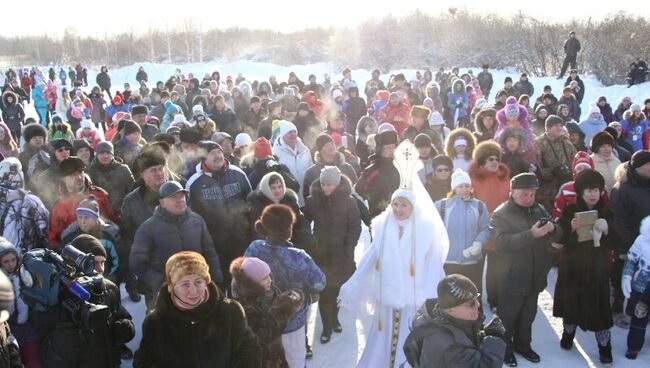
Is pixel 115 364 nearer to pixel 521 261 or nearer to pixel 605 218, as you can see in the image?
pixel 521 261

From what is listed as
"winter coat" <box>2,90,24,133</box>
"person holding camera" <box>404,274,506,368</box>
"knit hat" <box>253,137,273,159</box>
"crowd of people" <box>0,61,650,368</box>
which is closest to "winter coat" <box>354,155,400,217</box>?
"crowd of people" <box>0,61,650,368</box>

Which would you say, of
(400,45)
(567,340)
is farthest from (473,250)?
(400,45)

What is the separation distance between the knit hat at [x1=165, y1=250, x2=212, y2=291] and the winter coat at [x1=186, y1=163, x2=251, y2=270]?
2512 mm

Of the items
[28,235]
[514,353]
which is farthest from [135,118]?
[514,353]

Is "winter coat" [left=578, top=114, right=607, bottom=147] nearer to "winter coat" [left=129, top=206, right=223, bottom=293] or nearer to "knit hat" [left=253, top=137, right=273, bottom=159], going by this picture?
"knit hat" [left=253, top=137, right=273, bottom=159]

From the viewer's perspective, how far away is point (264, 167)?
6.55 m

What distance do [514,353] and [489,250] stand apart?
103cm

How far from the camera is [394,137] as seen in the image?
6.80 m

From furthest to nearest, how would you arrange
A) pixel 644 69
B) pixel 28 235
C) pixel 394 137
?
pixel 644 69
pixel 394 137
pixel 28 235

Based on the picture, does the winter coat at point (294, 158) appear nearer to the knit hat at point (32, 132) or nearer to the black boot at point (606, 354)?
the knit hat at point (32, 132)

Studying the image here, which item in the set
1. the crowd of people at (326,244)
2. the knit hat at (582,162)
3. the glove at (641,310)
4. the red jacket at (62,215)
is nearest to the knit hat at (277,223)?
the crowd of people at (326,244)

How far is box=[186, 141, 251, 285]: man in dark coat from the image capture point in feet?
18.7

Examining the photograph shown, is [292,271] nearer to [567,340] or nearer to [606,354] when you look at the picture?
[567,340]

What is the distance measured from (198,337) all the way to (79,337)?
879mm
